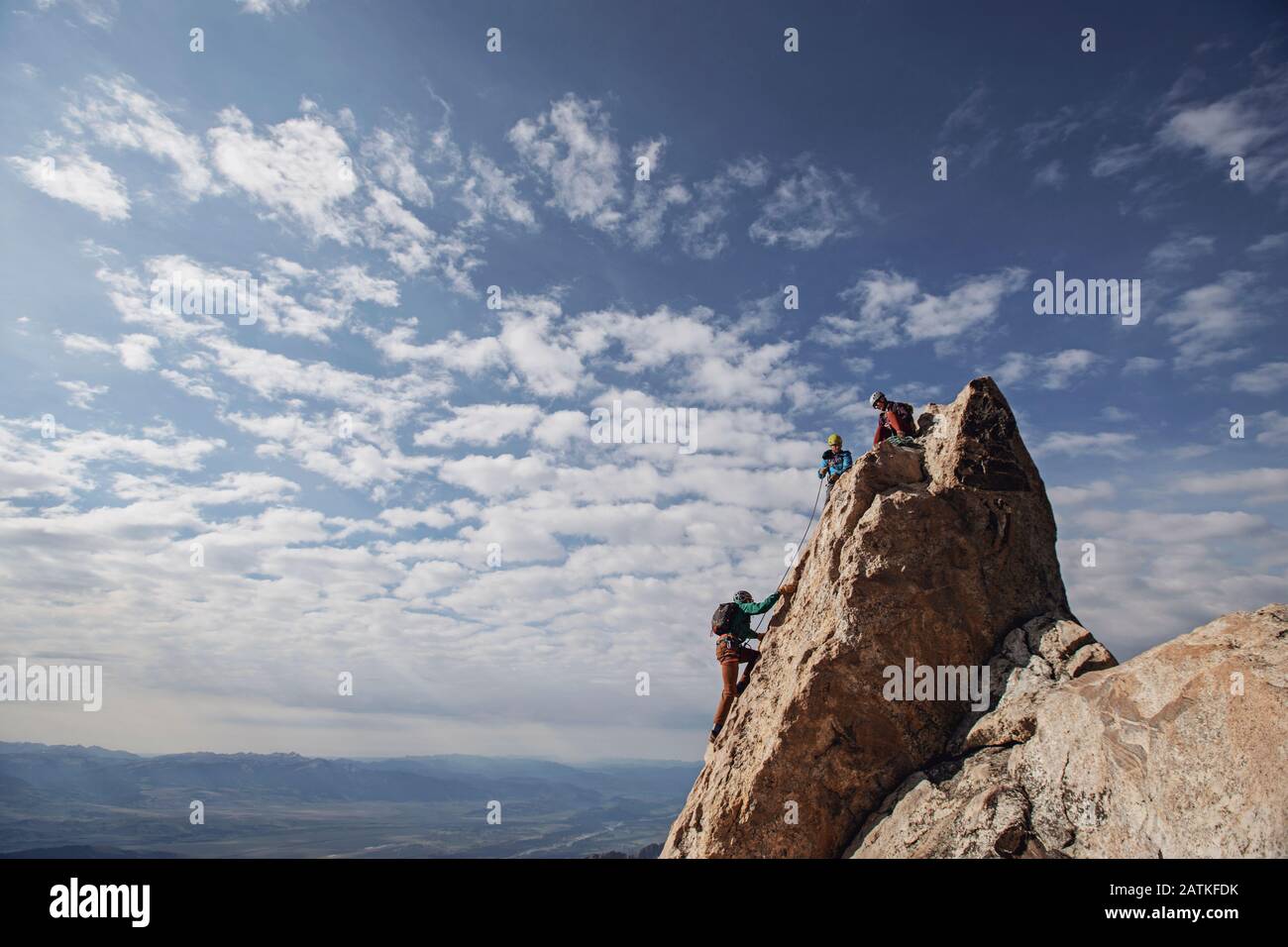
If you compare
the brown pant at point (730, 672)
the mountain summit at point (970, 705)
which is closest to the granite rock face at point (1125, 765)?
the mountain summit at point (970, 705)

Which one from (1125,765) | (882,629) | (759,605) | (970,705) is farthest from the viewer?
(759,605)

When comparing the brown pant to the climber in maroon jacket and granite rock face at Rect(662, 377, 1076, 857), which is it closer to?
granite rock face at Rect(662, 377, 1076, 857)

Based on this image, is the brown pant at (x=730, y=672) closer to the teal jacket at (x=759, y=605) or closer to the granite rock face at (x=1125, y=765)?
the teal jacket at (x=759, y=605)

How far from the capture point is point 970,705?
15703 millimetres

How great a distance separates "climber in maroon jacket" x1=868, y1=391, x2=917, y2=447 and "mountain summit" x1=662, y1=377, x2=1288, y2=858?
53 centimetres

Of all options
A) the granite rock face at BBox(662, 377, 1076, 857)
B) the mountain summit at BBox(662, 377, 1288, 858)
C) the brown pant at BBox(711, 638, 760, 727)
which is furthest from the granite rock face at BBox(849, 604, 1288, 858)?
the brown pant at BBox(711, 638, 760, 727)

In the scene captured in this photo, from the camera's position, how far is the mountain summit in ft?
33.9

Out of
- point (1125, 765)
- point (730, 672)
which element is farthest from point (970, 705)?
point (730, 672)

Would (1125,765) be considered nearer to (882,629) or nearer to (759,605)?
(882,629)

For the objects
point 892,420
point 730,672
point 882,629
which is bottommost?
point 730,672

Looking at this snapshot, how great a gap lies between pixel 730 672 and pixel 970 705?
7094 millimetres
